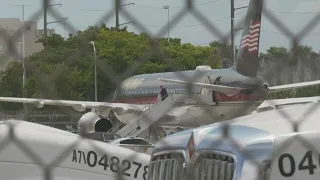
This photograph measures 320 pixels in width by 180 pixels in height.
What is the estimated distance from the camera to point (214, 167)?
2.36 metres

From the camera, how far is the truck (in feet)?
7.01

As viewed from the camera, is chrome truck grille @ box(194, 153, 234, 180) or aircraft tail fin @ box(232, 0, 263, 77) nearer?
aircraft tail fin @ box(232, 0, 263, 77)

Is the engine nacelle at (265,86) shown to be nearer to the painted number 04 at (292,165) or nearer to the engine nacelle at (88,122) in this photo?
the engine nacelle at (88,122)

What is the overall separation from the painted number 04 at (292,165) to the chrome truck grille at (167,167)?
1.55ft

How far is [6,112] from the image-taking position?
1698mm

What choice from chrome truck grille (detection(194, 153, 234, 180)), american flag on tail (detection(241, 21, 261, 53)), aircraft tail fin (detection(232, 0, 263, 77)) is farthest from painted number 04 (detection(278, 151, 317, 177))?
american flag on tail (detection(241, 21, 261, 53))

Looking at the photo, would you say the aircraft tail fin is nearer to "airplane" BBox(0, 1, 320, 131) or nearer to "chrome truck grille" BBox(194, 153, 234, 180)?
"airplane" BBox(0, 1, 320, 131)

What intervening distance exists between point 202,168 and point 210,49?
3.32ft

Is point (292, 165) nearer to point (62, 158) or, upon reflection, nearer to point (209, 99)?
point (209, 99)

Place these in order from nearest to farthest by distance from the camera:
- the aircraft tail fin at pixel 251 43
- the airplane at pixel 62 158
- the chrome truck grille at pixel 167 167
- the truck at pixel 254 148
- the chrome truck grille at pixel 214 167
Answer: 1. the aircraft tail fin at pixel 251 43
2. the truck at pixel 254 148
3. the chrome truck grille at pixel 214 167
4. the chrome truck grille at pixel 167 167
5. the airplane at pixel 62 158

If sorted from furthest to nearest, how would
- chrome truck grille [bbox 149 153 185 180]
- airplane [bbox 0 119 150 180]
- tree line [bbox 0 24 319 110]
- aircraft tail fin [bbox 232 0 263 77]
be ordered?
airplane [bbox 0 119 150 180], chrome truck grille [bbox 149 153 185 180], aircraft tail fin [bbox 232 0 263 77], tree line [bbox 0 24 319 110]

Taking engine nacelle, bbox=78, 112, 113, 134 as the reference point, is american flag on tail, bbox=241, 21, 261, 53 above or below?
above

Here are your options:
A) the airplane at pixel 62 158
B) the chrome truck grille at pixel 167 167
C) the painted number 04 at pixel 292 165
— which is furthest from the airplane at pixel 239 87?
Answer: the airplane at pixel 62 158

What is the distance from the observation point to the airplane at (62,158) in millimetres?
3221
